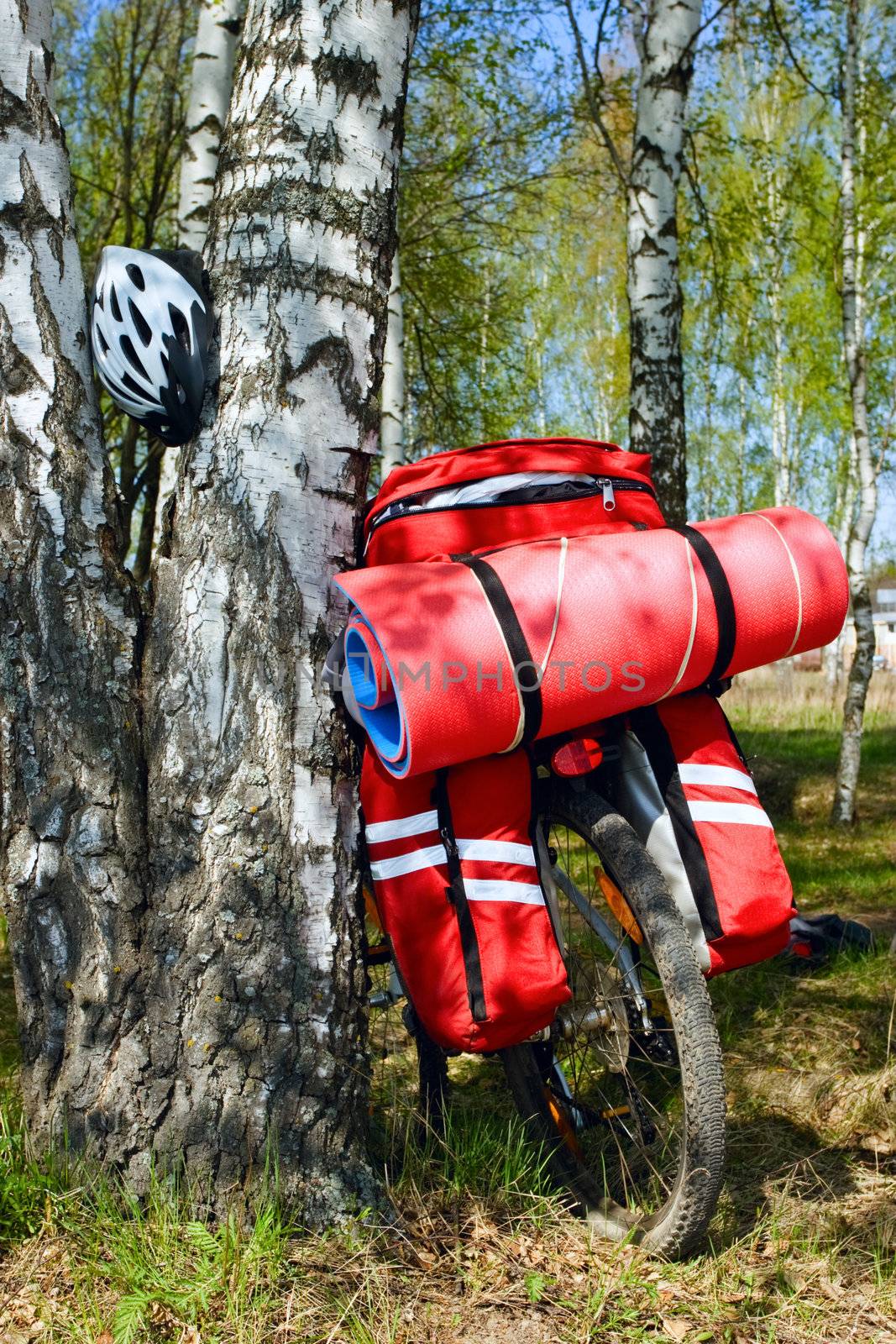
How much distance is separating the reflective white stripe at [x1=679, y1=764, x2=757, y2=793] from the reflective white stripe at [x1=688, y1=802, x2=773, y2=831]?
1.8 inches

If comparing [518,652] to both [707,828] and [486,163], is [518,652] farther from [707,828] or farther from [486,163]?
[486,163]

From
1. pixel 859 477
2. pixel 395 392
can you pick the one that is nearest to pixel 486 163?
pixel 395 392

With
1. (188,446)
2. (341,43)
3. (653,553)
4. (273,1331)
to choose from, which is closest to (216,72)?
(341,43)

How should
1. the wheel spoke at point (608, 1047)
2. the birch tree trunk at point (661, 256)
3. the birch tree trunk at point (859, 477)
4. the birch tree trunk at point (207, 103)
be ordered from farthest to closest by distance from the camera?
1. the birch tree trunk at point (859, 477)
2. the birch tree trunk at point (207, 103)
3. the birch tree trunk at point (661, 256)
4. the wheel spoke at point (608, 1047)

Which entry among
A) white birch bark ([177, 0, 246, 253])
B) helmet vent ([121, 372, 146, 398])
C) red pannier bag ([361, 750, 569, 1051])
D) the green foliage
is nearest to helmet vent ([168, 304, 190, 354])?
helmet vent ([121, 372, 146, 398])

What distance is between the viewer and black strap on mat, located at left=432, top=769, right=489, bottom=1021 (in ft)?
6.74

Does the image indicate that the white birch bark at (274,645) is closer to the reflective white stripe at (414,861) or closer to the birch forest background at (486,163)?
the reflective white stripe at (414,861)

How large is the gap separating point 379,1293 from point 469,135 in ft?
34.7

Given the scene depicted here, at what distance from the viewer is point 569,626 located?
2.08 meters

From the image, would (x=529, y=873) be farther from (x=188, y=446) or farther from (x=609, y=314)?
(x=609, y=314)

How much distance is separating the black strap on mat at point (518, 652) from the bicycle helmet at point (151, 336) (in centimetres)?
73

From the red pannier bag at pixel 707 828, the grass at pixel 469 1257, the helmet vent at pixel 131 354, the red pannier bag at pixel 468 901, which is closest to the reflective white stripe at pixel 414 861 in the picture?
the red pannier bag at pixel 468 901

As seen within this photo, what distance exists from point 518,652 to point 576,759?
334 mm

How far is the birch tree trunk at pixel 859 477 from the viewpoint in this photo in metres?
6.56
